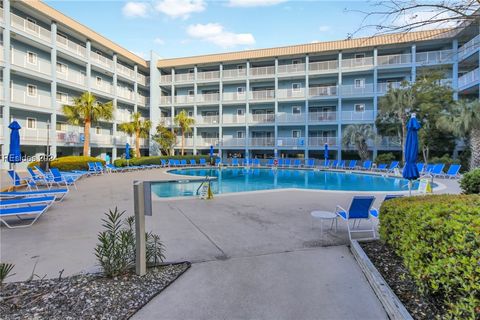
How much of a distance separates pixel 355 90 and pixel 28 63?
2878 cm

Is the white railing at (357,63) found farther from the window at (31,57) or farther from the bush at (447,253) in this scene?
the window at (31,57)

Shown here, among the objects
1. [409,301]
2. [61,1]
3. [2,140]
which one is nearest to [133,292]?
[409,301]

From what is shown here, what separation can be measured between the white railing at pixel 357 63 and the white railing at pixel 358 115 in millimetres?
4766

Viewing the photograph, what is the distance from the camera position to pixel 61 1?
21438mm

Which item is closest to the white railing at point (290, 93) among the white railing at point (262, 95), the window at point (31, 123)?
the white railing at point (262, 95)

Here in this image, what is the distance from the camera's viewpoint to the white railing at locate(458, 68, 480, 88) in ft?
65.1

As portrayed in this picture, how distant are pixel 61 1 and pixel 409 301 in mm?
28780

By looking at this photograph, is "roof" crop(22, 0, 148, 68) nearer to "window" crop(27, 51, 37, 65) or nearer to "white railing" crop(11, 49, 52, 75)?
"window" crop(27, 51, 37, 65)

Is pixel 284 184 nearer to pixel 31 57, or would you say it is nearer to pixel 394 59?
pixel 394 59

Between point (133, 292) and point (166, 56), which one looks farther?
point (166, 56)

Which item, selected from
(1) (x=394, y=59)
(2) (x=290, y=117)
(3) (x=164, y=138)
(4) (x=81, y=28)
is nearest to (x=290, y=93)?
(2) (x=290, y=117)

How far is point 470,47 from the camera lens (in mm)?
4582

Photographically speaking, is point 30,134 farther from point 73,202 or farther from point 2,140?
point 73,202

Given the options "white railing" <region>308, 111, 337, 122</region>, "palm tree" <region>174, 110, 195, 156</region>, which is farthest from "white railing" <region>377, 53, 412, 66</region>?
"palm tree" <region>174, 110, 195, 156</region>
